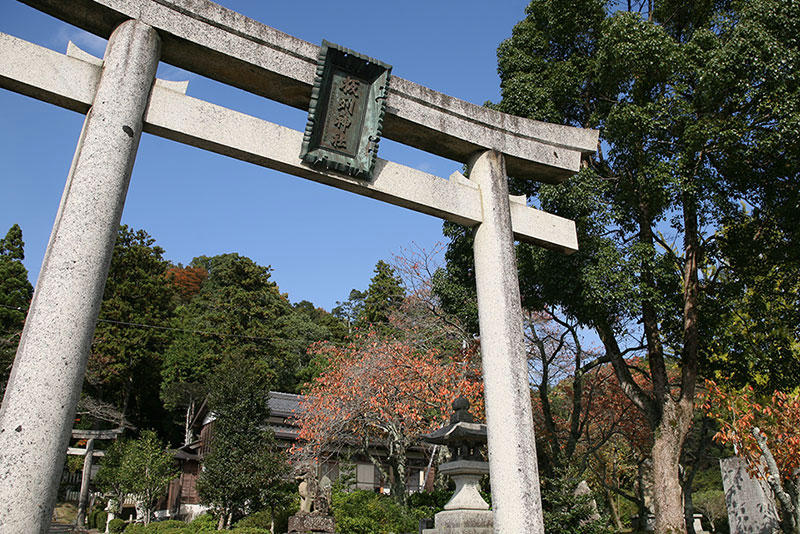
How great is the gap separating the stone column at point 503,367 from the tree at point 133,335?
23.2 metres

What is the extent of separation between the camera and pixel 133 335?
2680cm

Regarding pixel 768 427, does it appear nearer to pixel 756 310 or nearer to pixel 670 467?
pixel 756 310

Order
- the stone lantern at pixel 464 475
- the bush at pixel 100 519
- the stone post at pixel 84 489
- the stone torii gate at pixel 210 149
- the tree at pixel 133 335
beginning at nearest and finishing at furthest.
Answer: the stone torii gate at pixel 210 149
the stone lantern at pixel 464 475
the stone post at pixel 84 489
the bush at pixel 100 519
the tree at pixel 133 335

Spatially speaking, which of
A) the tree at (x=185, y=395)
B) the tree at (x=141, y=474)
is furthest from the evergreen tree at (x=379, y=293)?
the tree at (x=141, y=474)

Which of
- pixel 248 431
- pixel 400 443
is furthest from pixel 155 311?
pixel 400 443

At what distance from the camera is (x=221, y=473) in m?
14.8

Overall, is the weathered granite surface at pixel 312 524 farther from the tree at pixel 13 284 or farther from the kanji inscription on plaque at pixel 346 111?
the tree at pixel 13 284

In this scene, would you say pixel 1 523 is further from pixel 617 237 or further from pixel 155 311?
pixel 155 311

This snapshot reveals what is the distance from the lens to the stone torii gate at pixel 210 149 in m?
3.49

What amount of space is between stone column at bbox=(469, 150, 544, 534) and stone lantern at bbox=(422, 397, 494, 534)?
2181 mm

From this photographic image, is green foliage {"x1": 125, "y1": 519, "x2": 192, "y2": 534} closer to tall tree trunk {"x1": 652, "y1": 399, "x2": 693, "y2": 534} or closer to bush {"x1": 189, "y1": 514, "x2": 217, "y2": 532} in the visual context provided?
bush {"x1": 189, "y1": 514, "x2": 217, "y2": 532}

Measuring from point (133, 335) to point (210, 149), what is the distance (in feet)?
83.2

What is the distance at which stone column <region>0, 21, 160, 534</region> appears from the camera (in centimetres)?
331

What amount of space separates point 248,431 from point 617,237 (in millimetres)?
11534
